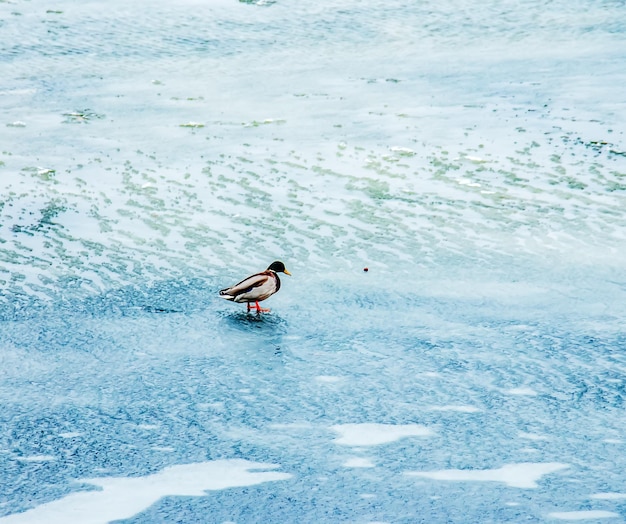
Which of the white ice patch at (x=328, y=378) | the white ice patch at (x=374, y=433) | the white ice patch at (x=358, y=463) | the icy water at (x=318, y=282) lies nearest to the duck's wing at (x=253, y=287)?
the icy water at (x=318, y=282)

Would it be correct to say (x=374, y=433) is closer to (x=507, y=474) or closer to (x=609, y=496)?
(x=507, y=474)

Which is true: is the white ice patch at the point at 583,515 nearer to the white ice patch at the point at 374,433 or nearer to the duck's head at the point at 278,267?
the white ice patch at the point at 374,433

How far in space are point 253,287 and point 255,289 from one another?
0.06ft

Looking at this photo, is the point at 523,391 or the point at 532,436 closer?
the point at 532,436

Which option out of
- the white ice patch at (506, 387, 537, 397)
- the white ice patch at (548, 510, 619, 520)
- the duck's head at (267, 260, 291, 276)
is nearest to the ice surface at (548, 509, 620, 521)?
the white ice patch at (548, 510, 619, 520)

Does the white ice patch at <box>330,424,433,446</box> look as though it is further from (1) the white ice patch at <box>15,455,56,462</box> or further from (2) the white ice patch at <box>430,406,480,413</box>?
(1) the white ice patch at <box>15,455,56,462</box>

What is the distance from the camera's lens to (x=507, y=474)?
473 cm

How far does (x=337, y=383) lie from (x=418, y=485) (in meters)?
1.20

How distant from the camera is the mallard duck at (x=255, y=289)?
262 inches

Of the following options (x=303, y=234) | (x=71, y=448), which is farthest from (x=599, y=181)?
(x=71, y=448)

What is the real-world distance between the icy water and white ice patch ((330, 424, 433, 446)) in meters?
0.02

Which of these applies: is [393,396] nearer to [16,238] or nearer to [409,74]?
[16,238]

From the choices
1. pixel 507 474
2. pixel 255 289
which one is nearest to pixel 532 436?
pixel 507 474

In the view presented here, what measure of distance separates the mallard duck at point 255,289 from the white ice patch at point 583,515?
285 centimetres
